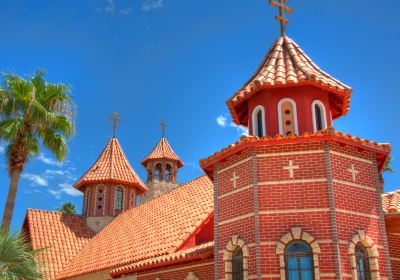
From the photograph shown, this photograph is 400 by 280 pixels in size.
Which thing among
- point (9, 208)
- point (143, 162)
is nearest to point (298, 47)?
point (9, 208)

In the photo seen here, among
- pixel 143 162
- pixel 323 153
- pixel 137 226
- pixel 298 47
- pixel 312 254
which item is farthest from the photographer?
pixel 143 162

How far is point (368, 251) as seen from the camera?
1105 cm

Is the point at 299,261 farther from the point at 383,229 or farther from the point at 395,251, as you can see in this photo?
the point at 395,251

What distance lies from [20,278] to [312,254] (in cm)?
682

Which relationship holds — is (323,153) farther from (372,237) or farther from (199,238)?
(199,238)

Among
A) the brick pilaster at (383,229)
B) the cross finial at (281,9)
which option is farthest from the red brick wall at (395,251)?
the cross finial at (281,9)

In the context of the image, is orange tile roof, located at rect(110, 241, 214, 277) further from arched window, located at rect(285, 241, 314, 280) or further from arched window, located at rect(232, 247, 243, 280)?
arched window, located at rect(285, 241, 314, 280)

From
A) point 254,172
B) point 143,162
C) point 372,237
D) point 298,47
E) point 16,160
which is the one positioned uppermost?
point 143,162

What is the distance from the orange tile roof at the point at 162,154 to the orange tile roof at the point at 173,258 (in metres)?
20.4

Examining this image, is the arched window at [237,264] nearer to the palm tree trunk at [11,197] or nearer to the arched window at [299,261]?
the arched window at [299,261]

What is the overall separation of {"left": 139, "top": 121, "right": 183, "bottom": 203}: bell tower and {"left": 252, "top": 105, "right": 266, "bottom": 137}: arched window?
25319mm

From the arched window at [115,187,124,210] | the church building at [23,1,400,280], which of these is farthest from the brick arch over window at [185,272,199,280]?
the arched window at [115,187,124,210]

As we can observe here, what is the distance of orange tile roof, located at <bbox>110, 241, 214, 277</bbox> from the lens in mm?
13625

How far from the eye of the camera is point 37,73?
668 inches
